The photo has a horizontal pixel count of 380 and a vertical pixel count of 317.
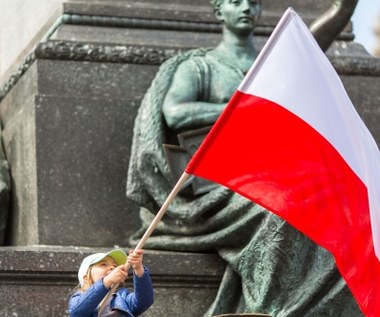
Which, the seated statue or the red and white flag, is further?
the seated statue

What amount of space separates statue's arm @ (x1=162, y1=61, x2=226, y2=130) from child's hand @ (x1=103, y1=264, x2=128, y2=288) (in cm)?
235

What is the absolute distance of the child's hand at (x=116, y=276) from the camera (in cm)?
1163

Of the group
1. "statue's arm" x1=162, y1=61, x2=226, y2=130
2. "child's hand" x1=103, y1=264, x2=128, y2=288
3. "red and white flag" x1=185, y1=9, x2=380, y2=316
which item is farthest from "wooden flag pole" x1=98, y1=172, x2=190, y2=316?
"statue's arm" x1=162, y1=61, x2=226, y2=130

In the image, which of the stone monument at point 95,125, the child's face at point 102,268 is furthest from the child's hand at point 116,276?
the stone monument at point 95,125

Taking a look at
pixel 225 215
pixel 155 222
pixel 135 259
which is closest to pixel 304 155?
pixel 155 222

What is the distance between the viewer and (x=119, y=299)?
12.1 m

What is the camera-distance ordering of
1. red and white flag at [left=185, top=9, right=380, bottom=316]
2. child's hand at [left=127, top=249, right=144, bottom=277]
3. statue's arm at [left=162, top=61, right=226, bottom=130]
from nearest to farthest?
child's hand at [left=127, top=249, right=144, bottom=277] < red and white flag at [left=185, top=9, right=380, bottom=316] < statue's arm at [left=162, top=61, right=226, bottom=130]

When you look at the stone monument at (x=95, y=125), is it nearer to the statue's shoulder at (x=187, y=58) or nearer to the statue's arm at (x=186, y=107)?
the statue's shoulder at (x=187, y=58)

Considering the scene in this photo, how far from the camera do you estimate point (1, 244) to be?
14734mm

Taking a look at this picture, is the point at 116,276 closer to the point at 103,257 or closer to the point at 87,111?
the point at 103,257

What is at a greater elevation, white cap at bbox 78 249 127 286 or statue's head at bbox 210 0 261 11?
white cap at bbox 78 249 127 286

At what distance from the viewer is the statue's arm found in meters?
14.0

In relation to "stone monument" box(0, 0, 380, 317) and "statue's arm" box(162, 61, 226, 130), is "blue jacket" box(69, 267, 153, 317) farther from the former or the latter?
"statue's arm" box(162, 61, 226, 130)

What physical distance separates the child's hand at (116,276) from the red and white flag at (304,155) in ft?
1.79
